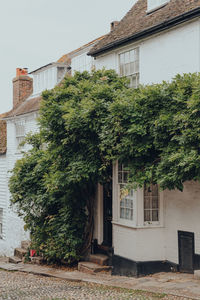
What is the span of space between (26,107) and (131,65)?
885 cm

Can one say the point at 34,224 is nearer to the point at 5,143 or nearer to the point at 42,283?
the point at 42,283

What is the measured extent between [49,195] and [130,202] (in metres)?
3.86

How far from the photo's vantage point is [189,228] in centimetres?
1137

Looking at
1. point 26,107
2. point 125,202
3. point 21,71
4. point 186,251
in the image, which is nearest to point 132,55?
point 125,202

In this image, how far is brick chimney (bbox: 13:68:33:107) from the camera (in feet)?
76.4

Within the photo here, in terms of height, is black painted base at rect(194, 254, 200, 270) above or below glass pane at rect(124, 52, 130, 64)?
below

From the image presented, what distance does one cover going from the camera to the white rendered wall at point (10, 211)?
2155cm

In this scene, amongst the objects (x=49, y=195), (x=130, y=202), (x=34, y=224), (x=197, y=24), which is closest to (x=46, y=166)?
(x=49, y=195)

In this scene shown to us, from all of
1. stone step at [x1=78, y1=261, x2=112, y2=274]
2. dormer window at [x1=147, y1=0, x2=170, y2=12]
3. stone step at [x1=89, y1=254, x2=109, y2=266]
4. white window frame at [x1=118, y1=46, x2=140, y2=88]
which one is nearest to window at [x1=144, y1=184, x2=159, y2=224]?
stone step at [x1=78, y1=261, x2=112, y2=274]

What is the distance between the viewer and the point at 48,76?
21234 millimetres

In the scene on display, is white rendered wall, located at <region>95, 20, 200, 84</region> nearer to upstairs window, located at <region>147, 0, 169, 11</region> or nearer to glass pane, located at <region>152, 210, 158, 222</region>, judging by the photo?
upstairs window, located at <region>147, 0, 169, 11</region>

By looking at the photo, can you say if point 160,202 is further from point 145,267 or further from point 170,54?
point 170,54

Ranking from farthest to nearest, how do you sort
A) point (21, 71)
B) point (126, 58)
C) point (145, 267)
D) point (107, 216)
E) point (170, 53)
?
1. point (21, 71)
2. point (107, 216)
3. point (126, 58)
4. point (170, 53)
5. point (145, 267)

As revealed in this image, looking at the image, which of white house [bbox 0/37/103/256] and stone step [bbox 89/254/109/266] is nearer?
stone step [bbox 89/254/109/266]
